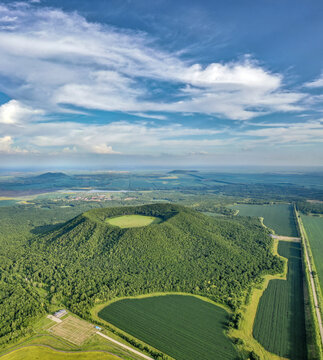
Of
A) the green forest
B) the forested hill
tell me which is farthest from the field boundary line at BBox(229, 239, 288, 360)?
the forested hill

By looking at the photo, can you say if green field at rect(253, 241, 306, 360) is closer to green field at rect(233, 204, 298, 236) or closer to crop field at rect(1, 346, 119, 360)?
crop field at rect(1, 346, 119, 360)

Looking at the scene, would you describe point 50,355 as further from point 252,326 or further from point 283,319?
point 283,319

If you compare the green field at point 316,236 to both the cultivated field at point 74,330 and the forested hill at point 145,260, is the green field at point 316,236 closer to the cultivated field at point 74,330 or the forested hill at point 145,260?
the forested hill at point 145,260

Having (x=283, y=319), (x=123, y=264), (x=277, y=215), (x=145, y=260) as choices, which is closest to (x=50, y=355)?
(x=123, y=264)

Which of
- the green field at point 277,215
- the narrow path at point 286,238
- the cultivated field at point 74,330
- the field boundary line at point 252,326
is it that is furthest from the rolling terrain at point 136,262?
the green field at point 277,215

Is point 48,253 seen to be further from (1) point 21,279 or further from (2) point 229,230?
(2) point 229,230
